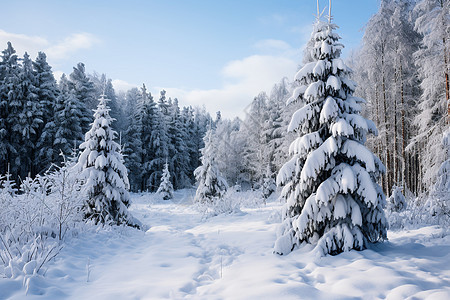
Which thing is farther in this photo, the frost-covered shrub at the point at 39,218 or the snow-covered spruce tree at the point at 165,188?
the snow-covered spruce tree at the point at 165,188

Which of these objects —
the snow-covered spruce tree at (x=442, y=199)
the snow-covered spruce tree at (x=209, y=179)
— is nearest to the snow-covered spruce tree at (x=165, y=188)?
the snow-covered spruce tree at (x=209, y=179)

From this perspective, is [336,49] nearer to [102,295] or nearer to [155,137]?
[102,295]

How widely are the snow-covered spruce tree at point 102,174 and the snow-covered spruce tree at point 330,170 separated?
6.97 metres

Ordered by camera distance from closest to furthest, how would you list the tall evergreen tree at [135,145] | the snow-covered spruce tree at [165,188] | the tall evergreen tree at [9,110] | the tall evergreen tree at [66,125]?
the tall evergreen tree at [9,110], the tall evergreen tree at [66,125], the snow-covered spruce tree at [165,188], the tall evergreen tree at [135,145]

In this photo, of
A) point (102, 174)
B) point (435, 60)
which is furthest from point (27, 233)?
point (435, 60)

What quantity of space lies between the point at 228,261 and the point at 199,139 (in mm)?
47086

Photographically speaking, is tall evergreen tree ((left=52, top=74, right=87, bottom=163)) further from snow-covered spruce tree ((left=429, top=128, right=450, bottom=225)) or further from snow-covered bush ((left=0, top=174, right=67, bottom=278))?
snow-covered spruce tree ((left=429, top=128, right=450, bottom=225))

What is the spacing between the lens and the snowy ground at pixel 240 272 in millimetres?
4062

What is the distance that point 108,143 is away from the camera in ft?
35.7

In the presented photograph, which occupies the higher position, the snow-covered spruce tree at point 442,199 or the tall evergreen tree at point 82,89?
the tall evergreen tree at point 82,89

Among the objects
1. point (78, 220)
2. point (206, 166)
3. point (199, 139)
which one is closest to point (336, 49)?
point (78, 220)

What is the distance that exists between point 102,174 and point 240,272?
7.34 meters

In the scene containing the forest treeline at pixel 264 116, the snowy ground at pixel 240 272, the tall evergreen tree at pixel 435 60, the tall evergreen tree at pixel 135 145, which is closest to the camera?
the snowy ground at pixel 240 272

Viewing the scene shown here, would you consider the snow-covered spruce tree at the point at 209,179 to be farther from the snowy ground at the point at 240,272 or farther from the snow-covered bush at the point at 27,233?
the snow-covered bush at the point at 27,233
